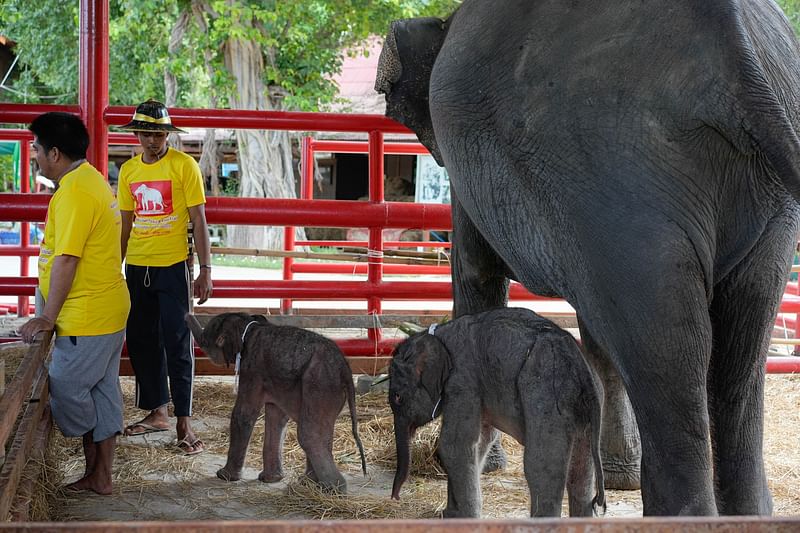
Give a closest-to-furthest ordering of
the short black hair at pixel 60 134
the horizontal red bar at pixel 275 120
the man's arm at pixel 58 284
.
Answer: the man's arm at pixel 58 284 < the short black hair at pixel 60 134 < the horizontal red bar at pixel 275 120

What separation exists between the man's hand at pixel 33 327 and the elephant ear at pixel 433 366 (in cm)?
148

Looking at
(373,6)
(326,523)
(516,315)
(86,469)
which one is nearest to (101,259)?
(86,469)

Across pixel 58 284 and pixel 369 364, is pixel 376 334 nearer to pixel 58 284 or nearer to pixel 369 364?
pixel 369 364

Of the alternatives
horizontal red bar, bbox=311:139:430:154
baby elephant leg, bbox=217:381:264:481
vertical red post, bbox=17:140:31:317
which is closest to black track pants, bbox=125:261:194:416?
baby elephant leg, bbox=217:381:264:481

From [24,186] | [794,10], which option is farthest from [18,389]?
[794,10]

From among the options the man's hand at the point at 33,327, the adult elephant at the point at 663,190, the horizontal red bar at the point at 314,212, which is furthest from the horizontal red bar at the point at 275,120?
the adult elephant at the point at 663,190

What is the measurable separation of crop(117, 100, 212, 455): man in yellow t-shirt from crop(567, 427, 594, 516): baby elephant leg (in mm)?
2195

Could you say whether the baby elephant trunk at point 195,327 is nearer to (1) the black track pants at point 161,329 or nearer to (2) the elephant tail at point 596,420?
(1) the black track pants at point 161,329

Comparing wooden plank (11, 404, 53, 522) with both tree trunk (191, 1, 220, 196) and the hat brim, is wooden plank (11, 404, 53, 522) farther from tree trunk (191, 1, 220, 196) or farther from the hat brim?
tree trunk (191, 1, 220, 196)

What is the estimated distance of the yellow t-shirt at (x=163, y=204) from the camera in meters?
5.01

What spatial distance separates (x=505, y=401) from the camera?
3.38 m

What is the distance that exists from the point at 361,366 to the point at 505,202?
3405 mm

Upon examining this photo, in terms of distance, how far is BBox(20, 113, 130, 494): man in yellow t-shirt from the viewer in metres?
3.97

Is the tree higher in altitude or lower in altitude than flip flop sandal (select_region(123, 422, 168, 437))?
higher
